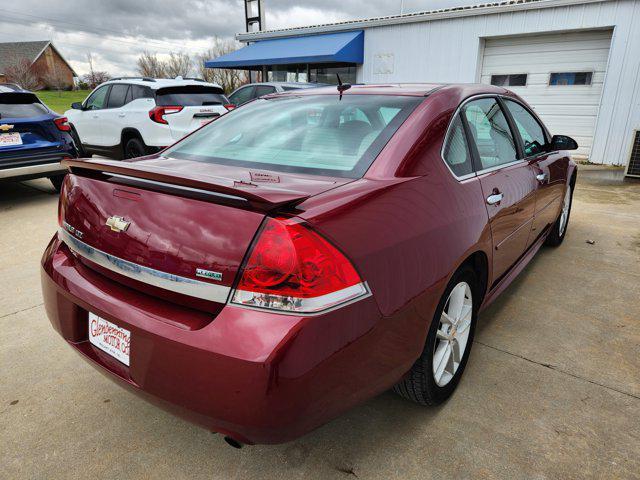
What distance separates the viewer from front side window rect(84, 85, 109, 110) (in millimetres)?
8367

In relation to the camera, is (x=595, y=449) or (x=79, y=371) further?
(x=79, y=371)

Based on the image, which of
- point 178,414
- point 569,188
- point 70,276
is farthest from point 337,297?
point 569,188

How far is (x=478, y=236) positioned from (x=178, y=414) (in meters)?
1.51

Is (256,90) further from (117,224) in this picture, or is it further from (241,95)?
(117,224)

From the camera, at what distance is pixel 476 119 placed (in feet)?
8.36

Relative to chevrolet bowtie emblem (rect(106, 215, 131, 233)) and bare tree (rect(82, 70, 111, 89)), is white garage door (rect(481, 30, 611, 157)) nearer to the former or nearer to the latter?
chevrolet bowtie emblem (rect(106, 215, 131, 233))

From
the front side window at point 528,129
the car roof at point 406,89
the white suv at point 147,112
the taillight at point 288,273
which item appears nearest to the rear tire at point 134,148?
the white suv at point 147,112

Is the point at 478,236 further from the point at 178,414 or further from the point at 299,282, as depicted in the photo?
the point at 178,414

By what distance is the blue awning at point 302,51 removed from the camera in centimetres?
1371

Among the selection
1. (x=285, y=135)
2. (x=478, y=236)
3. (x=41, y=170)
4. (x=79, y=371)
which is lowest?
(x=79, y=371)

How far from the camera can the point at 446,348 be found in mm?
2146

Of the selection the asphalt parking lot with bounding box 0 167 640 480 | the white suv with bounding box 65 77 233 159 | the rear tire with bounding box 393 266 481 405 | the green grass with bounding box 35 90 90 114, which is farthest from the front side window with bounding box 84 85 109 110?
the green grass with bounding box 35 90 90 114

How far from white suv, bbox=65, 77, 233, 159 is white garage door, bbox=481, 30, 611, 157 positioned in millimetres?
7569

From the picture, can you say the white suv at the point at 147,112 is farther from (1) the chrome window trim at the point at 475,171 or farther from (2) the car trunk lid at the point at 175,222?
(2) the car trunk lid at the point at 175,222
